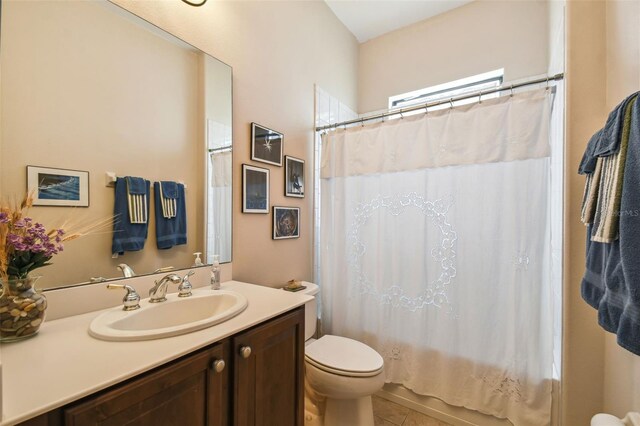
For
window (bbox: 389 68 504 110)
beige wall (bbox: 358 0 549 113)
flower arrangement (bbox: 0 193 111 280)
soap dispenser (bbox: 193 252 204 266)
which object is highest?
beige wall (bbox: 358 0 549 113)

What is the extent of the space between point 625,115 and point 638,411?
0.97 m

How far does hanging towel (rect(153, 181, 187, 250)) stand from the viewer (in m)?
1.20

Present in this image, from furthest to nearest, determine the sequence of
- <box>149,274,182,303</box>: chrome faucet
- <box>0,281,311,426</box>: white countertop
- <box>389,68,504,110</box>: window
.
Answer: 1. <box>389,68,504,110</box>: window
2. <box>149,274,182,303</box>: chrome faucet
3. <box>0,281,311,426</box>: white countertop

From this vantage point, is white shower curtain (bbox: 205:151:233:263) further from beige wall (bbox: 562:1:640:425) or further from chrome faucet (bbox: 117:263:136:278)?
beige wall (bbox: 562:1:640:425)

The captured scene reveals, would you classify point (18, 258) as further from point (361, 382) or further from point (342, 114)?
point (342, 114)

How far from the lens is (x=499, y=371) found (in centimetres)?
152

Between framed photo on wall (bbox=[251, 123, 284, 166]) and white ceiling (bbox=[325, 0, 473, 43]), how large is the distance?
139 cm

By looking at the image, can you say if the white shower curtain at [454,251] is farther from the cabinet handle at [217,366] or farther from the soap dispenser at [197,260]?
the cabinet handle at [217,366]

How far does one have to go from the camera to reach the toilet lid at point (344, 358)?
4.55ft

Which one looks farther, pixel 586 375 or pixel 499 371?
pixel 499 371

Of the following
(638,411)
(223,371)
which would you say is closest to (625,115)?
(638,411)

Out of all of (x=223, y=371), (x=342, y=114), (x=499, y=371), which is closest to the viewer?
(x=223, y=371)

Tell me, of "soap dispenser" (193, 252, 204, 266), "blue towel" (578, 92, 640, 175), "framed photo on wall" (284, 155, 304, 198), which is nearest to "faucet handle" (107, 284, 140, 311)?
"soap dispenser" (193, 252, 204, 266)

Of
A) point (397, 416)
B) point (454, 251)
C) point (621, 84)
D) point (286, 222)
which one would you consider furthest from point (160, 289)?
point (621, 84)
